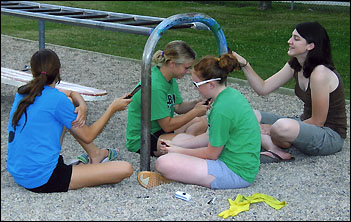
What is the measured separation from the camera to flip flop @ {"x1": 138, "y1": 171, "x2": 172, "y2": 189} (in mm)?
3613

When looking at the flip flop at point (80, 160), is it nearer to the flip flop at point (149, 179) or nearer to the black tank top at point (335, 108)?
the flip flop at point (149, 179)

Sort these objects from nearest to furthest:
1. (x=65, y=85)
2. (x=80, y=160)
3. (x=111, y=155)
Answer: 1. (x=80, y=160)
2. (x=111, y=155)
3. (x=65, y=85)

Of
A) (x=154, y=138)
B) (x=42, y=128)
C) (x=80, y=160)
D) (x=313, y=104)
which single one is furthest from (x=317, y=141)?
(x=42, y=128)

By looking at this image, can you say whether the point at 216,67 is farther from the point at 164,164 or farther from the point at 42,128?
the point at 42,128

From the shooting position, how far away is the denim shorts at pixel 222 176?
3.52 metres

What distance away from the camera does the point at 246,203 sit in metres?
3.30

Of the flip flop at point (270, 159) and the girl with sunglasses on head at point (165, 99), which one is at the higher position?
the girl with sunglasses on head at point (165, 99)

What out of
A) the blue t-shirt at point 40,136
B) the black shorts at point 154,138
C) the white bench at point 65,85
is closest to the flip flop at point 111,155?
the black shorts at point 154,138

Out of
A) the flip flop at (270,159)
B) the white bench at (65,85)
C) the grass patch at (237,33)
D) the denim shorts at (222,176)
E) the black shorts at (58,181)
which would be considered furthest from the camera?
the grass patch at (237,33)

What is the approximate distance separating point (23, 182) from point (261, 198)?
1.46m

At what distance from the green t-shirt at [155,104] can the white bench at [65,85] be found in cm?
60

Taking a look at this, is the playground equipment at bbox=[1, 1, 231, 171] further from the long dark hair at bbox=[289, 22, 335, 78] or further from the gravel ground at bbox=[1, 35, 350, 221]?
the long dark hair at bbox=[289, 22, 335, 78]

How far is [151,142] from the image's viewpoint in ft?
13.7

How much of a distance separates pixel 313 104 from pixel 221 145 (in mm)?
1011
